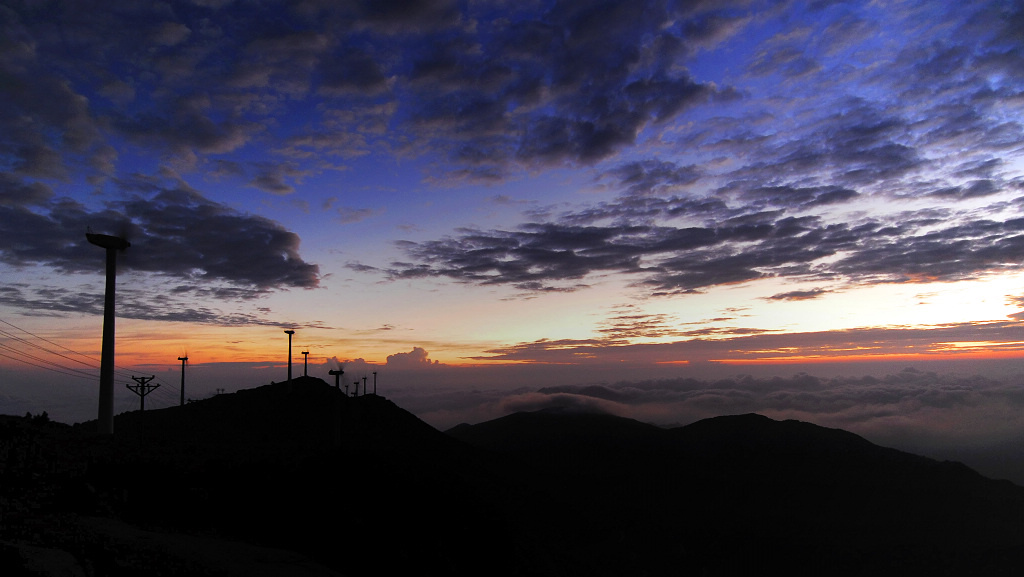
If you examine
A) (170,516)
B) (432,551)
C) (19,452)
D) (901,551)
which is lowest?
(901,551)

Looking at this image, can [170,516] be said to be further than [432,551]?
No

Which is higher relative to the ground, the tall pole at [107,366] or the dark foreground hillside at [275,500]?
the tall pole at [107,366]

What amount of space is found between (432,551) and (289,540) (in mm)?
Result: 16366

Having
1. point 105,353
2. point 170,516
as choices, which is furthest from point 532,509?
point 170,516

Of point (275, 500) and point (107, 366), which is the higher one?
point (107, 366)

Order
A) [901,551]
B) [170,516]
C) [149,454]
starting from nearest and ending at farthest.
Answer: [170,516]
[149,454]
[901,551]

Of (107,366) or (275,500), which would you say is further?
(107,366)

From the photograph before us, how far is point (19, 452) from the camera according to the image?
33625mm

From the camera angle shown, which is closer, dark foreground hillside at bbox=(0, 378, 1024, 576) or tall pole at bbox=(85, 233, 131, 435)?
dark foreground hillside at bbox=(0, 378, 1024, 576)

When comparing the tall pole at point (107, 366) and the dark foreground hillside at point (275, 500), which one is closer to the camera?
the dark foreground hillside at point (275, 500)

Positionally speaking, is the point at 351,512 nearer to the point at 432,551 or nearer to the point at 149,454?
the point at 432,551

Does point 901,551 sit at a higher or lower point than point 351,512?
lower

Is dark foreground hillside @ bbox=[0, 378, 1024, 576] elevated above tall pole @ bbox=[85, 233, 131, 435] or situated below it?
below

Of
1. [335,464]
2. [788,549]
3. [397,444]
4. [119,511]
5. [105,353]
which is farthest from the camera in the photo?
[788,549]
